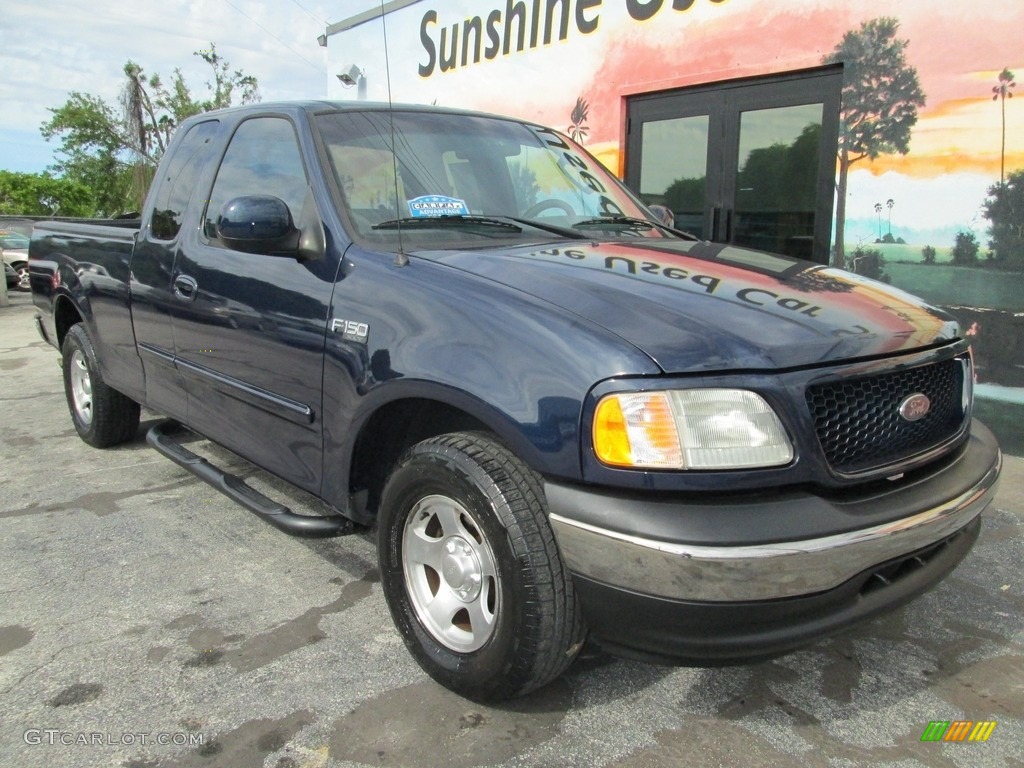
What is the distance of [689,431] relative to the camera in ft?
6.36

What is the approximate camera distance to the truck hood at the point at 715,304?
A: 2014 millimetres

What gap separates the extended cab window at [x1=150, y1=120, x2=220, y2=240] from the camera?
3840 mm

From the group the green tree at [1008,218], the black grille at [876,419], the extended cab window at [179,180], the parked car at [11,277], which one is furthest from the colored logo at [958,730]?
the parked car at [11,277]

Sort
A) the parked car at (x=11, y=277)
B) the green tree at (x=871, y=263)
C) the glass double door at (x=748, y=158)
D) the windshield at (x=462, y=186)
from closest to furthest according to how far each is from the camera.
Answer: the windshield at (x=462, y=186) < the green tree at (x=871, y=263) < the glass double door at (x=748, y=158) < the parked car at (x=11, y=277)

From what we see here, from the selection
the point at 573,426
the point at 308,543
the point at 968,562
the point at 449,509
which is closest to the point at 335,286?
the point at 449,509

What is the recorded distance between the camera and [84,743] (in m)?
2.28

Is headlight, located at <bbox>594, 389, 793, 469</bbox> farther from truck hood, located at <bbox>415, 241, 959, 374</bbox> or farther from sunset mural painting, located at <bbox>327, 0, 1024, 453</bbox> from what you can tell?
sunset mural painting, located at <bbox>327, 0, 1024, 453</bbox>

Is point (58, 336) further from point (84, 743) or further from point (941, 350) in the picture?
point (941, 350)

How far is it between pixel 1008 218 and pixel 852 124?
1.32 meters

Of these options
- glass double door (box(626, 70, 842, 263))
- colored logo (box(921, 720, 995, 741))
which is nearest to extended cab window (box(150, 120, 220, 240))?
colored logo (box(921, 720, 995, 741))

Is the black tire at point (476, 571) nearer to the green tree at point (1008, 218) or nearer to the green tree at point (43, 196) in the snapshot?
the green tree at point (1008, 218)

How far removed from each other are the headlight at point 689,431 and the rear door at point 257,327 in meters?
1.19

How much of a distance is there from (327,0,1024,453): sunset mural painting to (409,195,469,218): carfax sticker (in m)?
1.40

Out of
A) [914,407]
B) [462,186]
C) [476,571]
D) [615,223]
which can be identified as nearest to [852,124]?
[615,223]
